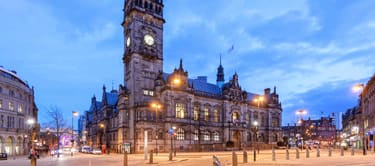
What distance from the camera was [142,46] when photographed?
81.1m

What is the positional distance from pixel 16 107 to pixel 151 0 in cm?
3561

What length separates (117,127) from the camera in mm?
90375

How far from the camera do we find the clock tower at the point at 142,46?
80.2m

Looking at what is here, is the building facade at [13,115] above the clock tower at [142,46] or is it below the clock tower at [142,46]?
below

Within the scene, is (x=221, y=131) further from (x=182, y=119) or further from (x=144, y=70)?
(x=144, y=70)

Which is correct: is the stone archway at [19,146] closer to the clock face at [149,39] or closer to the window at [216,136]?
the clock face at [149,39]

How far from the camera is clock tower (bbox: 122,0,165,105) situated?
80.2 meters

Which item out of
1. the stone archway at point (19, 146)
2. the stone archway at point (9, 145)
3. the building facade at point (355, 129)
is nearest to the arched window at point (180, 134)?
the stone archway at point (19, 146)

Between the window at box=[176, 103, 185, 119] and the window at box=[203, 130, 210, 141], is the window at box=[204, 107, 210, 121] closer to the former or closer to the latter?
the window at box=[203, 130, 210, 141]

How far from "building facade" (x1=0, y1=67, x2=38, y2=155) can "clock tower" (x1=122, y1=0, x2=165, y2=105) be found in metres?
22.4

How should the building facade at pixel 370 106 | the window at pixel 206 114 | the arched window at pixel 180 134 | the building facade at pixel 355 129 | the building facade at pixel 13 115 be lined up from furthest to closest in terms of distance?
1. the building facade at pixel 355 129
2. the window at pixel 206 114
3. the arched window at pixel 180 134
4. the building facade at pixel 13 115
5. the building facade at pixel 370 106

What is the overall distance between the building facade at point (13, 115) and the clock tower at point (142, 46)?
73.6 ft

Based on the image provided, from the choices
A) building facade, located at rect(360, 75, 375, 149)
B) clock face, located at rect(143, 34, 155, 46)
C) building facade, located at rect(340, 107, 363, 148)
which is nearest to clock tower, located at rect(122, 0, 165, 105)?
clock face, located at rect(143, 34, 155, 46)

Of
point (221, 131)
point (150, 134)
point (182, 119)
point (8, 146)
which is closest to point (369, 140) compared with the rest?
point (221, 131)
